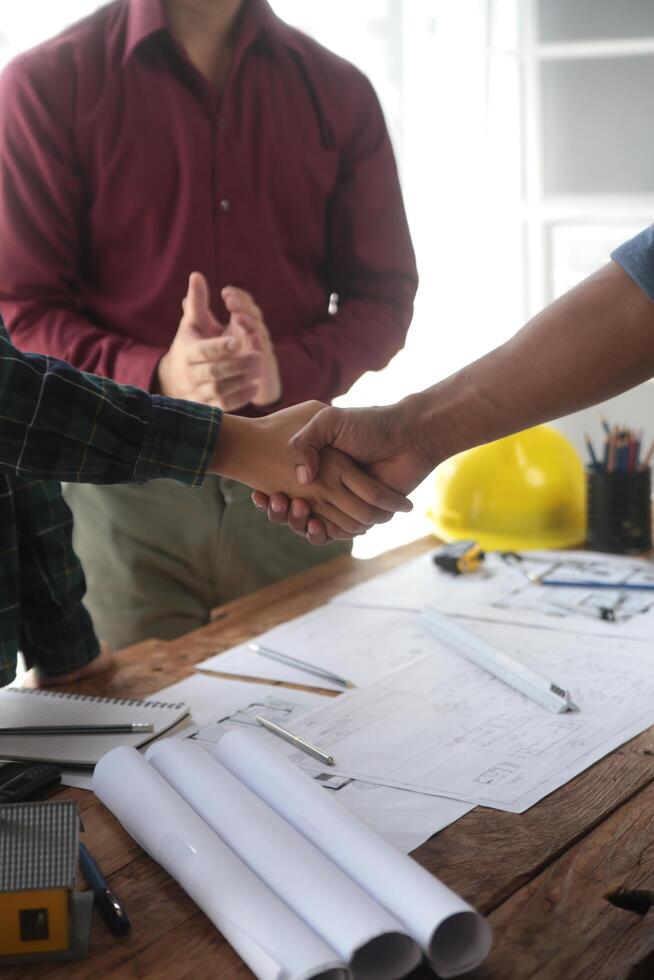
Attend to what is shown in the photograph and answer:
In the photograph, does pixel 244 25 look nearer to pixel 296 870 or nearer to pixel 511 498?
pixel 511 498

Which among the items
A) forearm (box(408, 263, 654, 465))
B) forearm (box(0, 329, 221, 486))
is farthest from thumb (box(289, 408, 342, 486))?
forearm (box(0, 329, 221, 486))

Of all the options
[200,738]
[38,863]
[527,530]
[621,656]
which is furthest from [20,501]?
[527,530]

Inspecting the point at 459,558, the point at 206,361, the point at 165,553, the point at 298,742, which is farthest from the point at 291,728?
the point at 165,553

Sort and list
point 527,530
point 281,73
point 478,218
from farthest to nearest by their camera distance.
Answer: point 478,218 → point 281,73 → point 527,530

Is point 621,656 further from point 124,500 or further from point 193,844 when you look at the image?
point 124,500

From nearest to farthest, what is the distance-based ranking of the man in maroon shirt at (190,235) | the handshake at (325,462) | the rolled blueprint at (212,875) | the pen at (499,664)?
the rolled blueprint at (212,875), the pen at (499,664), the handshake at (325,462), the man in maroon shirt at (190,235)

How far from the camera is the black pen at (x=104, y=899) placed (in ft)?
2.62

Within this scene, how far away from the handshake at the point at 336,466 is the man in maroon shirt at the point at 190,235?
28 centimetres

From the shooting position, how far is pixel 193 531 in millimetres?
1956

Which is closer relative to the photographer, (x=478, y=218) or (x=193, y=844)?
(x=193, y=844)

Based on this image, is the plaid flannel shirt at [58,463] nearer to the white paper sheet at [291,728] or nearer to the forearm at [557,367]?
the white paper sheet at [291,728]

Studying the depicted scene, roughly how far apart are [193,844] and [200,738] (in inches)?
10.9

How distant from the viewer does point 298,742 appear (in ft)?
3.59

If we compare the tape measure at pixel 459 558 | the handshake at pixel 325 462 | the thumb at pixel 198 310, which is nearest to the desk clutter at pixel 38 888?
the handshake at pixel 325 462
